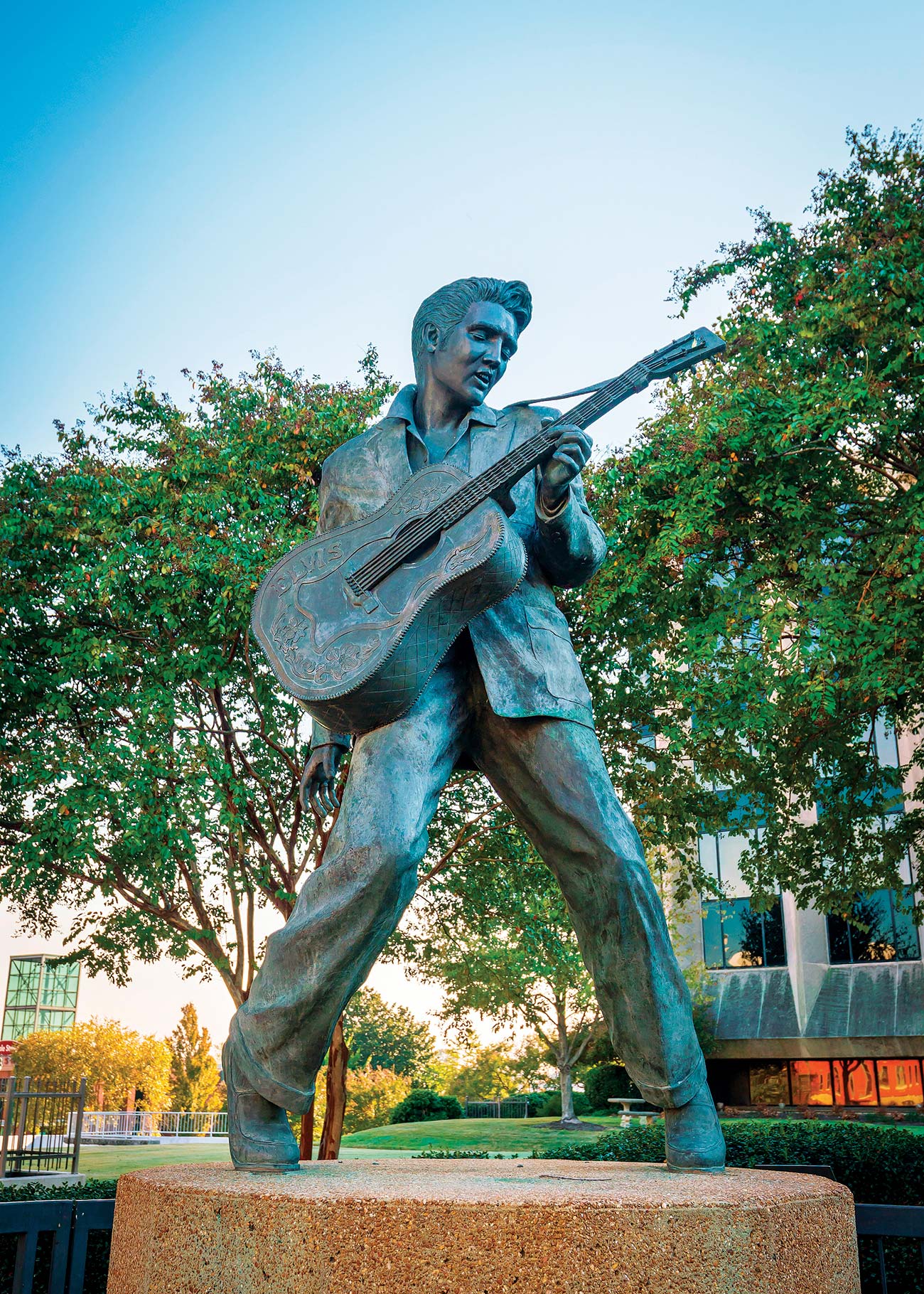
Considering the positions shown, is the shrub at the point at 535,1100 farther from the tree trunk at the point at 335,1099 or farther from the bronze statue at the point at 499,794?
the bronze statue at the point at 499,794

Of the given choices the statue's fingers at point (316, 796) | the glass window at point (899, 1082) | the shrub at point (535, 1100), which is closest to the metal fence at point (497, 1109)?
the shrub at point (535, 1100)

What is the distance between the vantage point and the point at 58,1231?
3.26 metres

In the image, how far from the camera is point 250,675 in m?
13.1

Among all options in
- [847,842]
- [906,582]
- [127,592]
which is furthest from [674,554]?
[127,592]

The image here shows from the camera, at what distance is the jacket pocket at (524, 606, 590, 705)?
3449mm

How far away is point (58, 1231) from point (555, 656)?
Result: 2.18 m

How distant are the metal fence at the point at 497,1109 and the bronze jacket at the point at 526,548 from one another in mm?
41780

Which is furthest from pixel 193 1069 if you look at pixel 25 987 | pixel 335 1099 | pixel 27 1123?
pixel 25 987

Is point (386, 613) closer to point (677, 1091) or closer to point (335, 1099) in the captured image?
point (677, 1091)

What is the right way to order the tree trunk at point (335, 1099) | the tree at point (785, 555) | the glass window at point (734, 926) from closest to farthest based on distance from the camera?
the tree at point (785, 555) < the tree trunk at point (335, 1099) < the glass window at point (734, 926)

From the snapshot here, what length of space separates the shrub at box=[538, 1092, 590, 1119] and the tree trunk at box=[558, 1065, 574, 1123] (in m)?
2.09

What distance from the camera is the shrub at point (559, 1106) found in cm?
3716

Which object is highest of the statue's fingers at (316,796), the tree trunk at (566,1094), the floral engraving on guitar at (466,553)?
the floral engraving on guitar at (466,553)

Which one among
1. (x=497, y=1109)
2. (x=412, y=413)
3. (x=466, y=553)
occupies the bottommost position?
(x=497, y=1109)
